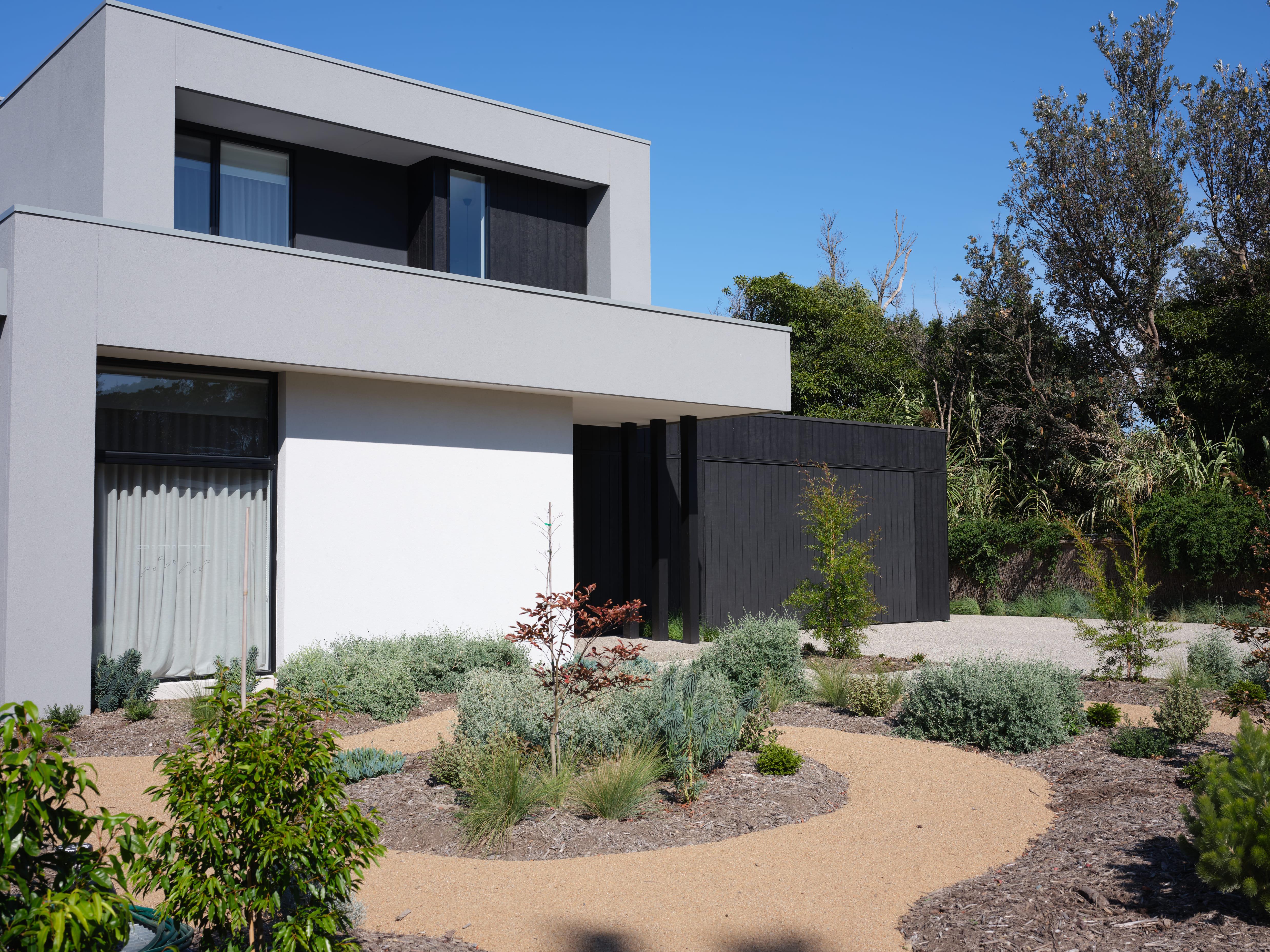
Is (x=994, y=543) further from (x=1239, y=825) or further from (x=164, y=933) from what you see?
(x=164, y=933)

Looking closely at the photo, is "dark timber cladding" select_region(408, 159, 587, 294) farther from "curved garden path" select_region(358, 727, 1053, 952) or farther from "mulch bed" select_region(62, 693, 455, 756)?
"curved garden path" select_region(358, 727, 1053, 952)

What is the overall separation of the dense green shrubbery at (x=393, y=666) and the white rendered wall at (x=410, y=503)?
0.35 meters

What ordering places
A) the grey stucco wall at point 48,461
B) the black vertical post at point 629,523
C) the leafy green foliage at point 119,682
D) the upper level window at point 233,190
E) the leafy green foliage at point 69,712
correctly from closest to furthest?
the leafy green foliage at point 69,712, the grey stucco wall at point 48,461, the leafy green foliage at point 119,682, the upper level window at point 233,190, the black vertical post at point 629,523

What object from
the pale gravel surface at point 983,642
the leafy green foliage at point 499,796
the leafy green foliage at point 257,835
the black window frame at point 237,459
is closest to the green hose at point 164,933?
the leafy green foliage at point 257,835

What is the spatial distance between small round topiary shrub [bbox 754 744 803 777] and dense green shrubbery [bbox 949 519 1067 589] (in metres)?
15.6

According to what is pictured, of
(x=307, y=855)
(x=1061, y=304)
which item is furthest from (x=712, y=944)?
(x=1061, y=304)

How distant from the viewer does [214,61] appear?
1035cm

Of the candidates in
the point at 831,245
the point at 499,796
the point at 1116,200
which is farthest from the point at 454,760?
the point at 831,245

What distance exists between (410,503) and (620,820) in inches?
241

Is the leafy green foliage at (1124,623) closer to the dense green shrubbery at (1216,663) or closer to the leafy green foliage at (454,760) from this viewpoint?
the dense green shrubbery at (1216,663)

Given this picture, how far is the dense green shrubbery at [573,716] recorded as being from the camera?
625cm

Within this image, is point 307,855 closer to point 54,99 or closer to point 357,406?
point 357,406

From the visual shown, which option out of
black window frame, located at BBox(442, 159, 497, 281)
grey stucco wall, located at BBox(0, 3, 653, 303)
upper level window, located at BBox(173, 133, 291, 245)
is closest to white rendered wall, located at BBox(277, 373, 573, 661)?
black window frame, located at BBox(442, 159, 497, 281)

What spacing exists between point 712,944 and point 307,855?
5.66 feet
